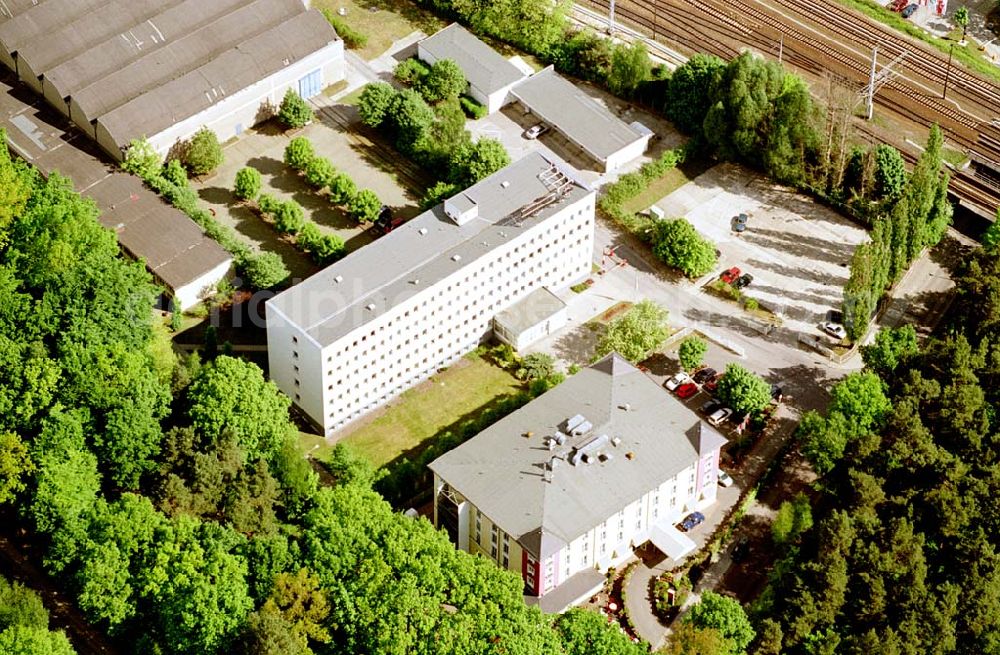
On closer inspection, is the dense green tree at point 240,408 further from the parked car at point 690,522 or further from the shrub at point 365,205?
the parked car at point 690,522

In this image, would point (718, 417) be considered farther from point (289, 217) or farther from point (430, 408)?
point (289, 217)

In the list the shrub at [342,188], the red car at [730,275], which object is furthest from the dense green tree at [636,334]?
the shrub at [342,188]

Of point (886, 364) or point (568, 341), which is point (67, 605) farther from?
point (886, 364)

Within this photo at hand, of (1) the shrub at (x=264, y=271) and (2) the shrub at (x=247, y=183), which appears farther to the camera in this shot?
(2) the shrub at (x=247, y=183)

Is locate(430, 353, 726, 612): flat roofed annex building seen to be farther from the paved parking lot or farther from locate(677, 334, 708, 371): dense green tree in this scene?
the paved parking lot

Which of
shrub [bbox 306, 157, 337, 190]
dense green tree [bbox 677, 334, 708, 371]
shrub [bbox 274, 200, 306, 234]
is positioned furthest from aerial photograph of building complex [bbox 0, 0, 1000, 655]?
dense green tree [bbox 677, 334, 708, 371]

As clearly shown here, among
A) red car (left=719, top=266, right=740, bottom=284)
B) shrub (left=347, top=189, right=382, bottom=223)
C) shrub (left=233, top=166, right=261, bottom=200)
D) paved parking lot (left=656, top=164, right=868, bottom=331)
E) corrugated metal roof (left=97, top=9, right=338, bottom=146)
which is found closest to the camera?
paved parking lot (left=656, top=164, right=868, bottom=331)

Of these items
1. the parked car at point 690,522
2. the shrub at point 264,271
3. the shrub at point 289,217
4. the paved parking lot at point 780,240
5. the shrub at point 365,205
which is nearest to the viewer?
the parked car at point 690,522
